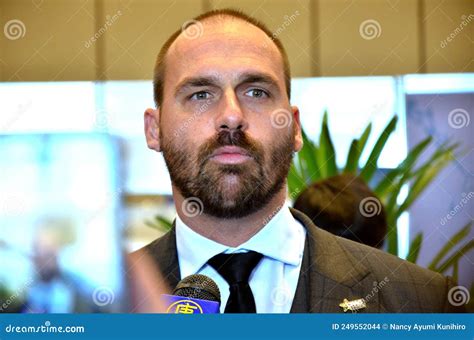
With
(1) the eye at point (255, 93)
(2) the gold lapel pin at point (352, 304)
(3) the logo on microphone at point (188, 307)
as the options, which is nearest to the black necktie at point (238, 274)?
(2) the gold lapel pin at point (352, 304)

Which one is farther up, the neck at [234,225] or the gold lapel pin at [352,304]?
the neck at [234,225]

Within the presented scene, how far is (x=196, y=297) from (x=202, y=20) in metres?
1.02

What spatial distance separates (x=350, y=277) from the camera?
209 cm

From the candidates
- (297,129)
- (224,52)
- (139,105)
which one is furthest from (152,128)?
(297,129)

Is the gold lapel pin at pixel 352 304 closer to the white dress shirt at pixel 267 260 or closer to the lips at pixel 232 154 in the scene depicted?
the white dress shirt at pixel 267 260

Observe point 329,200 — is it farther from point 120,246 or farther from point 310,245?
point 120,246

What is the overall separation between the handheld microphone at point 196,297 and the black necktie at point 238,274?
1.19 ft

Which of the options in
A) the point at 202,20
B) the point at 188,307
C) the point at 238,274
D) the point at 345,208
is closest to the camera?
the point at 188,307

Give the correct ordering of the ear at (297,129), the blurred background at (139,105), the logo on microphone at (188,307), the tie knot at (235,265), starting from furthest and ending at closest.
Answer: the blurred background at (139,105)
the ear at (297,129)
the tie knot at (235,265)
the logo on microphone at (188,307)

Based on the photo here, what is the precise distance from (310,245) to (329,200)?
0.34 meters

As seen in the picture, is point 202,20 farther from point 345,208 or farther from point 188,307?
point 188,307

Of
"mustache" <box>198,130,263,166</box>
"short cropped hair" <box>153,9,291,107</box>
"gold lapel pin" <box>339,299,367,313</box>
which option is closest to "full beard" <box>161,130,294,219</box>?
"mustache" <box>198,130,263,166</box>

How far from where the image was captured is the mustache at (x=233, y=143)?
210cm

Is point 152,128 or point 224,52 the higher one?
point 224,52
